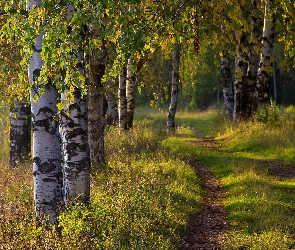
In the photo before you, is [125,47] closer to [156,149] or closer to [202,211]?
[202,211]

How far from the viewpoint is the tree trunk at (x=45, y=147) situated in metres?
7.57

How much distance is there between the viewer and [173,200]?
30.9 ft

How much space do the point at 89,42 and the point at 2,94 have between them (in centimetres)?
778

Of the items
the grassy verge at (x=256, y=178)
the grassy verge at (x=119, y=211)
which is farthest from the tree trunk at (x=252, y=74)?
the grassy verge at (x=119, y=211)

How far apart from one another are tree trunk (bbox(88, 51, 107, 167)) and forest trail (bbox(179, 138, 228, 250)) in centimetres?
270

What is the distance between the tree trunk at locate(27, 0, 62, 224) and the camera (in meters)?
7.57

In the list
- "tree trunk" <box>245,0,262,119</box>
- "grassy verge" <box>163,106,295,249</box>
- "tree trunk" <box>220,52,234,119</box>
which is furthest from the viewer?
"tree trunk" <box>220,52,234,119</box>

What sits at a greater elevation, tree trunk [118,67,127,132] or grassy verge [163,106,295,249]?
tree trunk [118,67,127,132]

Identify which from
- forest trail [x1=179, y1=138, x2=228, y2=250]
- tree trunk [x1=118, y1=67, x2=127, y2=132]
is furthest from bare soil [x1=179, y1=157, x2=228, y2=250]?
tree trunk [x1=118, y1=67, x2=127, y2=132]

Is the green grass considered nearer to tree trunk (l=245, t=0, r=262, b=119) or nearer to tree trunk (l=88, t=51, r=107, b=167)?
tree trunk (l=88, t=51, r=107, b=167)

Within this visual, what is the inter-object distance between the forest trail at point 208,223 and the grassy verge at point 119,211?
0.19 metres

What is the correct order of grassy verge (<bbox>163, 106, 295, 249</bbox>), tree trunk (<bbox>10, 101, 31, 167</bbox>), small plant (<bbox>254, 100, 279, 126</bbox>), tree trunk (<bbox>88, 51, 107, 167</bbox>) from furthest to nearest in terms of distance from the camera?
small plant (<bbox>254, 100, 279, 126</bbox>) → tree trunk (<bbox>10, 101, 31, 167</bbox>) → tree trunk (<bbox>88, 51, 107, 167</bbox>) → grassy verge (<bbox>163, 106, 295, 249</bbox>)

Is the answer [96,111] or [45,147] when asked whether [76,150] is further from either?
[96,111]

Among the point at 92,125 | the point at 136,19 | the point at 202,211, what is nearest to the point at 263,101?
the point at 92,125
